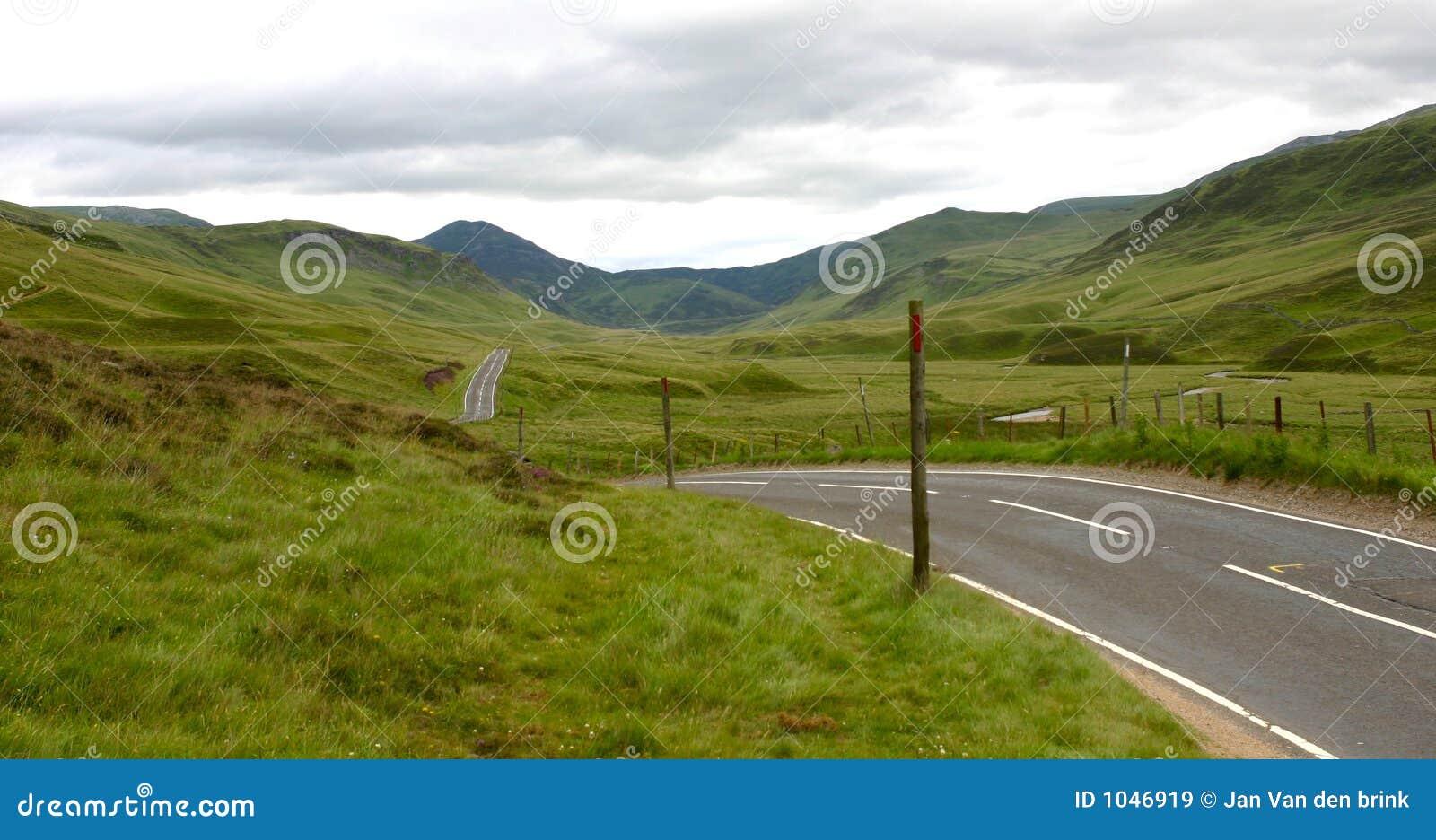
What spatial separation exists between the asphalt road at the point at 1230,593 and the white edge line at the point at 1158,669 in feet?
0.08

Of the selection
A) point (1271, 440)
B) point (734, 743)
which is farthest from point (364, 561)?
point (1271, 440)

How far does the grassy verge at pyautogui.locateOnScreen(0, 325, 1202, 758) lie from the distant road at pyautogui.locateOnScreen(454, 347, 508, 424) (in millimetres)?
53622

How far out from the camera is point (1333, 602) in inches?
444

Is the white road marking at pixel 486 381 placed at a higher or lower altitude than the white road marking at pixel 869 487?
higher

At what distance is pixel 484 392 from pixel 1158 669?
82540 millimetres

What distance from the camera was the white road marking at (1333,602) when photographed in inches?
397

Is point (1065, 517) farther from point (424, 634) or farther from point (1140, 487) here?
point (424, 634)

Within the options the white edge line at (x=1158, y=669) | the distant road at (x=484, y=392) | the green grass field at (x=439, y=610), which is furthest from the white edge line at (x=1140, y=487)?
the distant road at (x=484, y=392)

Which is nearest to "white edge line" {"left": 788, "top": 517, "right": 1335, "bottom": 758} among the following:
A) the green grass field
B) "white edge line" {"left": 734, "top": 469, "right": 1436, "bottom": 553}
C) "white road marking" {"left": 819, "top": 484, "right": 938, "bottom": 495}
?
the green grass field

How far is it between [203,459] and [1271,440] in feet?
70.3

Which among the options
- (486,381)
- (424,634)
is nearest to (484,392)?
(486,381)

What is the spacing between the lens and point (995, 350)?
516 feet

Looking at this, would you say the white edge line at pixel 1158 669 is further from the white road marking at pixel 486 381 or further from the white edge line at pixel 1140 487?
the white road marking at pixel 486 381

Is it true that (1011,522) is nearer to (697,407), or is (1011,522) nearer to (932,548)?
(932,548)
